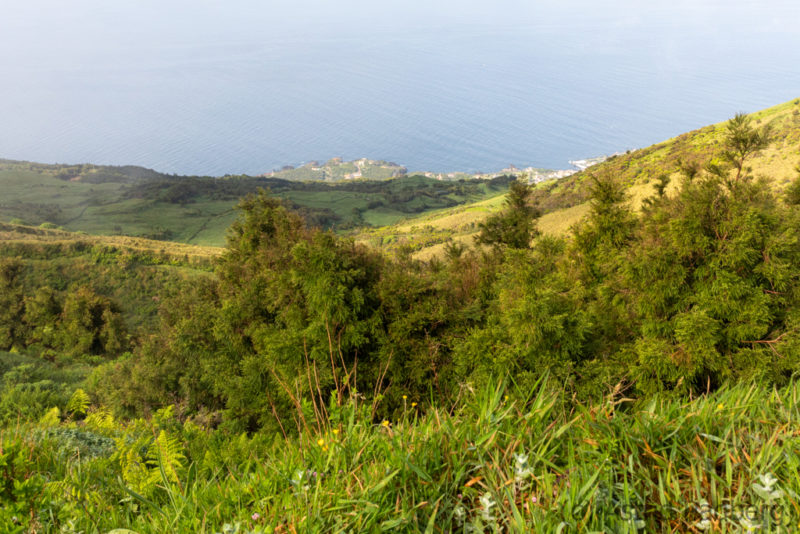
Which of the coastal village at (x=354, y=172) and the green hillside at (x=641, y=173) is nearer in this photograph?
the green hillside at (x=641, y=173)

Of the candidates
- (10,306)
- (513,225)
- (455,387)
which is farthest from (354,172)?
(455,387)

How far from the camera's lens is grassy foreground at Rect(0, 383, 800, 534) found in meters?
1.62

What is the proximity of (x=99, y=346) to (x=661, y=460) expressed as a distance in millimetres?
28901

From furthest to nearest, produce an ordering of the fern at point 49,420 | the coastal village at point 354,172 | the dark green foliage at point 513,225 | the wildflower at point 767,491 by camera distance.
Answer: the coastal village at point 354,172
the dark green foliage at point 513,225
the fern at point 49,420
the wildflower at point 767,491

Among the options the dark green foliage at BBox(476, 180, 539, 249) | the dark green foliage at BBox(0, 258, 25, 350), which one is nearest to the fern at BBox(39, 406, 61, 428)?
the dark green foliage at BBox(476, 180, 539, 249)

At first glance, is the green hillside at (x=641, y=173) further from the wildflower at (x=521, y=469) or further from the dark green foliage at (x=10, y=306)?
the wildflower at (x=521, y=469)

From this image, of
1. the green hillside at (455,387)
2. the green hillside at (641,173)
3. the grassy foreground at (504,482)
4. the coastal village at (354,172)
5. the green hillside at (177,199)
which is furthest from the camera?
the coastal village at (354,172)

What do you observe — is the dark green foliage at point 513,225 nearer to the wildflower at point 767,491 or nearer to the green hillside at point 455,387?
the green hillside at point 455,387

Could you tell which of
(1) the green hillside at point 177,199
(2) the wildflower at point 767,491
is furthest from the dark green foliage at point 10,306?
(1) the green hillside at point 177,199

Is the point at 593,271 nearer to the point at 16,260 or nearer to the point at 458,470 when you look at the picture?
the point at 458,470

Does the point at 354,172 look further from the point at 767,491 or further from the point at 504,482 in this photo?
the point at 767,491

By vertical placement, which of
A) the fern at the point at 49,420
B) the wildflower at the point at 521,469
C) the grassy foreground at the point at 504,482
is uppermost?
the wildflower at the point at 521,469

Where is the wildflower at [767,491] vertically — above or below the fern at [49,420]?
above

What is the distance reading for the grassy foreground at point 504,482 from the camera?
162 centimetres
